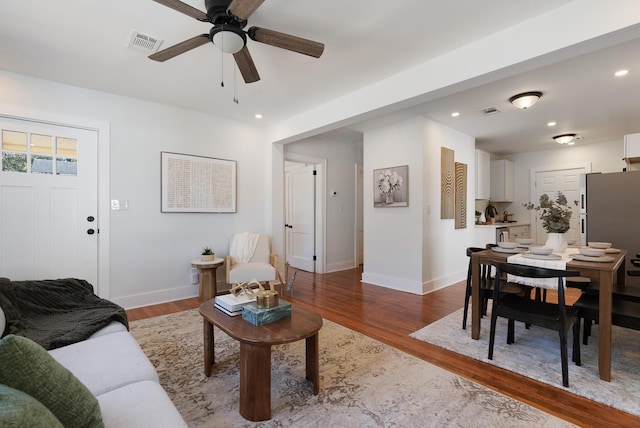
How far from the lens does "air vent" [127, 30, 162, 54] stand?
227cm

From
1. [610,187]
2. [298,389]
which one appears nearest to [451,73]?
[298,389]

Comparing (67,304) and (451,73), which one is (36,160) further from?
(451,73)

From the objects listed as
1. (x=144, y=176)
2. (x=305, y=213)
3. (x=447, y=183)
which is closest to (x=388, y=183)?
(x=447, y=183)

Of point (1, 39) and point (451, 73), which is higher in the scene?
point (1, 39)

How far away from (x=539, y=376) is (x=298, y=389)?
168cm

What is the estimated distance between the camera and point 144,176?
3.67m

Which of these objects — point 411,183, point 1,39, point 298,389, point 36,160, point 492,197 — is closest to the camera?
point 298,389

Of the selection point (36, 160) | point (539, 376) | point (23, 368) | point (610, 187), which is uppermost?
point (36, 160)

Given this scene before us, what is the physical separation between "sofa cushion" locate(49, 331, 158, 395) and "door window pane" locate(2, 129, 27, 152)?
2.49 m

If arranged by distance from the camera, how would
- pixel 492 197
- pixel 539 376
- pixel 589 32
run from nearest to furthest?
1. pixel 589 32
2. pixel 539 376
3. pixel 492 197

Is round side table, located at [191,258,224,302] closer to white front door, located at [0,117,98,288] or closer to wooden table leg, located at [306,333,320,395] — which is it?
white front door, located at [0,117,98,288]

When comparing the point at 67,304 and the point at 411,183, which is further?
the point at 411,183

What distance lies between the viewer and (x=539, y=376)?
2.11m

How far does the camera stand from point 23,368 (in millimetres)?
816
